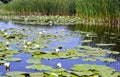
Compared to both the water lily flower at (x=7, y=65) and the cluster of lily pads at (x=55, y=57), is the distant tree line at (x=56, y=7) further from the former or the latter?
the water lily flower at (x=7, y=65)

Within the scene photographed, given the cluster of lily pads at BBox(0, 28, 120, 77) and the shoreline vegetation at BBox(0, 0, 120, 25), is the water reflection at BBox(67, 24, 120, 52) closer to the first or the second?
the shoreline vegetation at BBox(0, 0, 120, 25)

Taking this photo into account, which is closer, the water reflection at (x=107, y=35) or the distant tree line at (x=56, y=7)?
the water reflection at (x=107, y=35)

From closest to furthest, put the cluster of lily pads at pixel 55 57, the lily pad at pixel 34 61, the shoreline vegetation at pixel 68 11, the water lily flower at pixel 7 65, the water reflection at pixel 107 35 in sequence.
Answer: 1. the cluster of lily pads at pixel 55 57
2. the water lily flower at pixel 7 65
3. the lily pad at pixel 34 61
4. the water reflection at pixel 107 35
5. the shoreline vegetation at pixel 68 11

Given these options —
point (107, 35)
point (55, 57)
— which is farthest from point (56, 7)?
point (55, 57)

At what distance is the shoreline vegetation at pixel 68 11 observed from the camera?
17014 mm

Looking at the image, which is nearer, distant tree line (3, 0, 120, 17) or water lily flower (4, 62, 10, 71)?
water lily flower (4, 62, 10, 71)

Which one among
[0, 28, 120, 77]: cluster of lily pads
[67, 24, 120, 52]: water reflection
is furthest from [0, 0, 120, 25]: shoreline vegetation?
[0, 28, 120, 77]: cluster of lily pads

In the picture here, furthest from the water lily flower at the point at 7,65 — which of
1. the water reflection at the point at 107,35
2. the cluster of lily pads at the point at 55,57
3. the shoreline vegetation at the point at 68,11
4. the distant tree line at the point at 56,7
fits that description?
the distant tree line at the point at 56,7

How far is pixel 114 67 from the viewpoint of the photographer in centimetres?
613

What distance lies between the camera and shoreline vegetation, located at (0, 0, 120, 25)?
55.8 feet

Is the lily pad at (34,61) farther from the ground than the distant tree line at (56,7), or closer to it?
closer to it

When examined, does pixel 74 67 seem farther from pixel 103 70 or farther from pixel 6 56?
pixel 6 56

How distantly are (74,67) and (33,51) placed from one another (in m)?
1.67

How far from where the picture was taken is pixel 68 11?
27719mm
